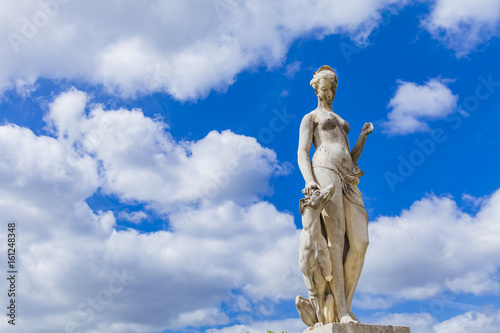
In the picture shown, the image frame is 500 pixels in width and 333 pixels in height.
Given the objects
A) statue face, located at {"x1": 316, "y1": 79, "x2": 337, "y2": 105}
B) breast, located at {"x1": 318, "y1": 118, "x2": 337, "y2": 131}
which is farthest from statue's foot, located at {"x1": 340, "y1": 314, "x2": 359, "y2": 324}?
statue face, located at {"x1": 316, "y1": 79, "x2": 337, "y2": 105}

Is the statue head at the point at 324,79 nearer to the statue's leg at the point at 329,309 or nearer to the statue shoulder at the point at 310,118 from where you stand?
the statue shoulder at the point at 310,118

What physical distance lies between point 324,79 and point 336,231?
10.2 feet

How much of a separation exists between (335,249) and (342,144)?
2074mm

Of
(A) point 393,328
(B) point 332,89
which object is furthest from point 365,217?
(B) point 332,89

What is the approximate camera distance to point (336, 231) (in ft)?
29.1

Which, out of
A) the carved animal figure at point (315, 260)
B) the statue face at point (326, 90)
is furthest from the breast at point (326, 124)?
the carved animal figure at point (315, 260)

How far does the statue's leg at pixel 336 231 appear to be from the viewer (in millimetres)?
8586

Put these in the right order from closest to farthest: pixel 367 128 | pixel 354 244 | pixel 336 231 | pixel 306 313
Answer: pixel 306 313, pixel 336 231, pixel 354 244, pixel 367 128

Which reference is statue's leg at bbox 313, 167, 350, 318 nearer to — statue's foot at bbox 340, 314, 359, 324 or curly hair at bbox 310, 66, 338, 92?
statue's foot at bbox 340, 314, 359, 324

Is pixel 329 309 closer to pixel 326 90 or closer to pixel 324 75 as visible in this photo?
pixel 326 90

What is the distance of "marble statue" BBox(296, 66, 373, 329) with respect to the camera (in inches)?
333

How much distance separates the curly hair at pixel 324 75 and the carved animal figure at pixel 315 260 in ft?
8.51

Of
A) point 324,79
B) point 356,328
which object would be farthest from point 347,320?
point 324,79

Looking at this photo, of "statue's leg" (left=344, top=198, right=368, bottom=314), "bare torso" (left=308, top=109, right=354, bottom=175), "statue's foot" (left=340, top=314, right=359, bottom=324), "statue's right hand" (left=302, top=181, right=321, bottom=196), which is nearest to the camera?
"statue's foot" (left=340, top=314, right=359, bottom=324)
